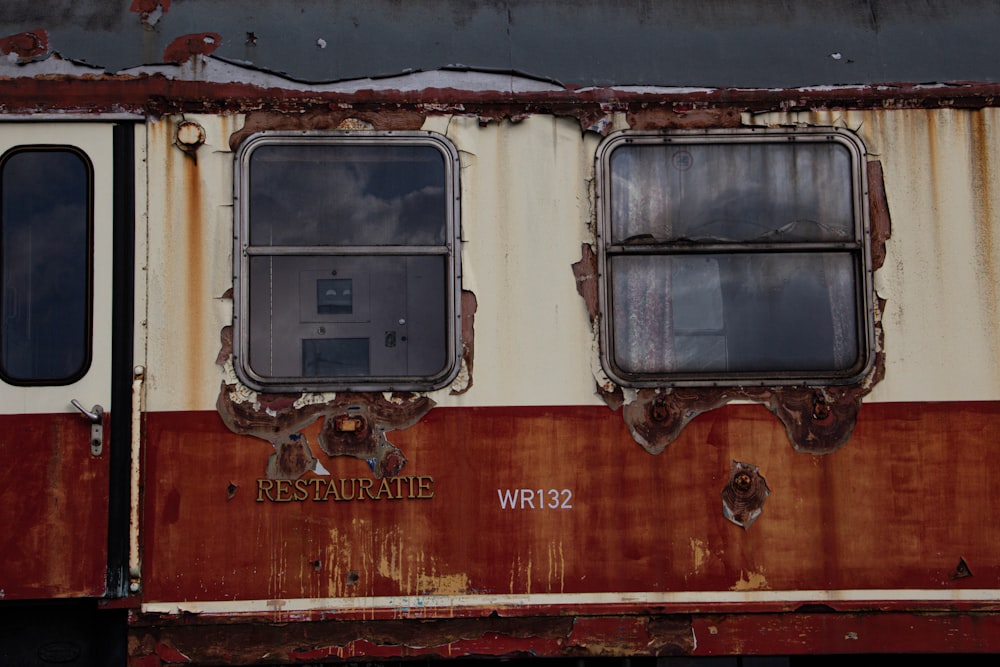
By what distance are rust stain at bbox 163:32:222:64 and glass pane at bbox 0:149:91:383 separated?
1.76 ft

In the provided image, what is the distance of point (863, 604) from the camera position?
11.0ft

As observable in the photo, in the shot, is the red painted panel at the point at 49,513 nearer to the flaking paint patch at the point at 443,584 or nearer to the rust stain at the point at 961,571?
the flaking paint patch at the point at 443,584

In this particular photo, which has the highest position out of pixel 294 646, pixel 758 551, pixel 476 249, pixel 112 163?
pixel 112 163

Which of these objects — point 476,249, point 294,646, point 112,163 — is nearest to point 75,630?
point 294,646

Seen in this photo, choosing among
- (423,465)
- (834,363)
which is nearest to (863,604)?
(834,363)

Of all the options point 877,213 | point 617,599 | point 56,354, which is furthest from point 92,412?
point 877,213

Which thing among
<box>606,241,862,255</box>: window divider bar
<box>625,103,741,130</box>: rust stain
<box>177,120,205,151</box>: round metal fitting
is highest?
<box>625,103,741,130</box>: rust stain

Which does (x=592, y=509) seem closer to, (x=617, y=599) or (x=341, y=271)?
(x=617, y=599)

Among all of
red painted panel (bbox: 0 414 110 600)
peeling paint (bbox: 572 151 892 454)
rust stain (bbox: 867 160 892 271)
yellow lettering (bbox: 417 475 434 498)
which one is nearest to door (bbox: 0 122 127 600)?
red painted panel (bbox: 0 414 110 600)

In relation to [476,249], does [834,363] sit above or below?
below

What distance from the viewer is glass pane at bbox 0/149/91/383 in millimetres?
3320

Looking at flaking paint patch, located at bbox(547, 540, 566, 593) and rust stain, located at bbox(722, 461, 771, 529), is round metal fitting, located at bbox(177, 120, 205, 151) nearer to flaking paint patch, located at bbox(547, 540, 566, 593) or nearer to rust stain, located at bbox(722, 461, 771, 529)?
flaking paint patch, located at bbox(547, 540, 566, 593)

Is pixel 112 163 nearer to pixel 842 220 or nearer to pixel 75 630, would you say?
pixel 75 630

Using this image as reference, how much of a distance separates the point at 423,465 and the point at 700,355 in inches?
45.3
